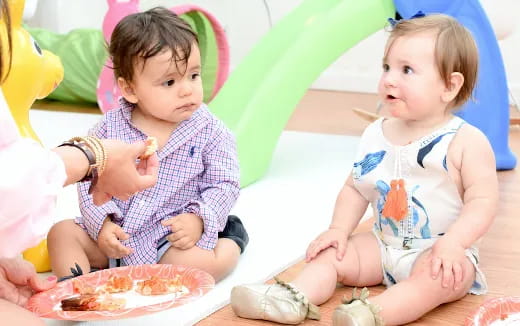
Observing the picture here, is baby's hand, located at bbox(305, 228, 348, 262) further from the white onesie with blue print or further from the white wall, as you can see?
the white wall

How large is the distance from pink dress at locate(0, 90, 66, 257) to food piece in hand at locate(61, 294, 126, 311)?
30 cm

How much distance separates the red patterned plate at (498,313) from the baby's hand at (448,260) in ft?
0.23

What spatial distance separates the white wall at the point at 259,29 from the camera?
410 cm

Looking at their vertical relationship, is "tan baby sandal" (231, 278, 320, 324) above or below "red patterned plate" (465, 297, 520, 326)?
above

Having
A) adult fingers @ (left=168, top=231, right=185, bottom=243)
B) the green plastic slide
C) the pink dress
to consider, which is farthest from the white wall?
the pink dress

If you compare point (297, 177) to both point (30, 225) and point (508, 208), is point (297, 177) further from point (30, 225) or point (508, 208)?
point (30, 225)

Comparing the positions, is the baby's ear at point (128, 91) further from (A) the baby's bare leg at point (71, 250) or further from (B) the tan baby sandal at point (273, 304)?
(B) the tan baby sandal at point (273, 304)

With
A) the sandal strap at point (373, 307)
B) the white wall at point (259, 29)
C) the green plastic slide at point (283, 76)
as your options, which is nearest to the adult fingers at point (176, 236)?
the sandal strap at point (373, 307)

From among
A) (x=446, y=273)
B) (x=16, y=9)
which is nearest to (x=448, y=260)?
(x=446, y=273)

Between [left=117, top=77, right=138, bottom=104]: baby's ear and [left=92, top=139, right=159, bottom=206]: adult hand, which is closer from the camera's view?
[left=92, top=139, right=159, bottom=206]: adult hand

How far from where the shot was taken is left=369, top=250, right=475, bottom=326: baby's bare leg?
136 cm

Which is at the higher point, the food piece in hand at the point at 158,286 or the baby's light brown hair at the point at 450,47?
the baby's light brown hair at the point at 450,47

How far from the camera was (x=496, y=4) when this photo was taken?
298cm

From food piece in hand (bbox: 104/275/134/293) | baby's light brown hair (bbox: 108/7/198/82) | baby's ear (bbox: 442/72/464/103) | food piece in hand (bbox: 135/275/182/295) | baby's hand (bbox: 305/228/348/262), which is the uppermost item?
baby's light brown hair (bbox: 108/7/198/82)
